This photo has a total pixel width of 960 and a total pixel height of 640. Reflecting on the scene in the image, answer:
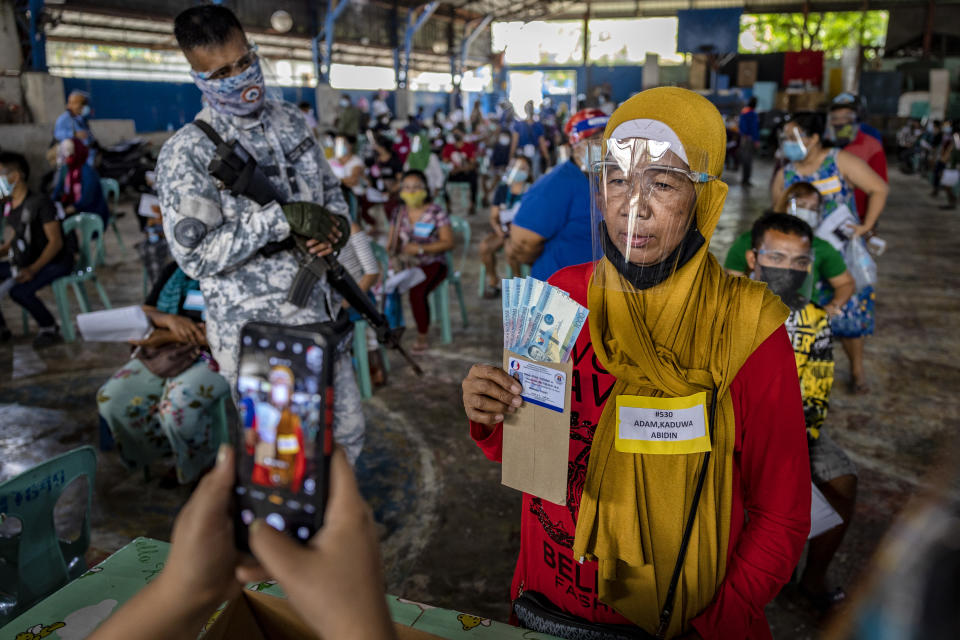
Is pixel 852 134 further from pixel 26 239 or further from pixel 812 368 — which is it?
pixel 26 239

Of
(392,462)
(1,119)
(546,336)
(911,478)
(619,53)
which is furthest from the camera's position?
(619,53)

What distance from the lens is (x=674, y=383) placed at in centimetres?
116

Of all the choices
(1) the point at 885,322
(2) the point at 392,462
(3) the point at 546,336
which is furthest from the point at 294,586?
(1) the point at 885,322

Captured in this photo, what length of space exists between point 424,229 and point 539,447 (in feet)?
13.4

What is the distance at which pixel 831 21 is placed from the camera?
29.1m

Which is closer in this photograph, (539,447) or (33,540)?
(539,447)

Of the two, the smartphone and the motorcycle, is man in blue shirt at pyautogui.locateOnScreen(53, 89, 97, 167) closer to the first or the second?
the motorcycle

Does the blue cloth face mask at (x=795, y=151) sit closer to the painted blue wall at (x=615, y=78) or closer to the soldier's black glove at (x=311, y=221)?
the soldier's black glove at (x=311, y=221)

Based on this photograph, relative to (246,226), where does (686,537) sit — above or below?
below

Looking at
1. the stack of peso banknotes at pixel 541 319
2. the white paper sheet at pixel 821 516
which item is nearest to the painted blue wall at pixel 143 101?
the white paper sheet at pixel 821 516

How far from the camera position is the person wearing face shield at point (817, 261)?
286 cm

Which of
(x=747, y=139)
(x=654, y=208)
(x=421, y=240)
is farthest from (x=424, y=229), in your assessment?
(x=747, y=139)

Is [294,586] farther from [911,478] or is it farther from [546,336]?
[911,478]

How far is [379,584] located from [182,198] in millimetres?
1815
